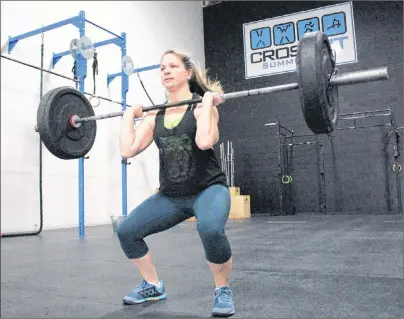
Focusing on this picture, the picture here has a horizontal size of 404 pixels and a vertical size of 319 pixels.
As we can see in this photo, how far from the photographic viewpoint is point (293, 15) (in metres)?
6.61

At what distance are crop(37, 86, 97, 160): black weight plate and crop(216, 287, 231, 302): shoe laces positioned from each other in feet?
2.98

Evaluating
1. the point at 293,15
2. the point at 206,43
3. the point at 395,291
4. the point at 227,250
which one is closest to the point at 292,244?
the point at 395,291

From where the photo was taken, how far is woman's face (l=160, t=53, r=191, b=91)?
137cm

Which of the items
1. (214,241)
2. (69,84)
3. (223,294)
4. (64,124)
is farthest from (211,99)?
(69,84)

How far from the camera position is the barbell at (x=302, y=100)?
51.0 inches

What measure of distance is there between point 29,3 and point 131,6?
1815 millimetres

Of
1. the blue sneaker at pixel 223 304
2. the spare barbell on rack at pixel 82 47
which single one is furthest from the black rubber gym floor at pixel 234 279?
the spare barbell on rack at pixel 82 47

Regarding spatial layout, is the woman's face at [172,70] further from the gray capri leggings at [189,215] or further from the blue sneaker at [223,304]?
the blue sneaker at [223,304]

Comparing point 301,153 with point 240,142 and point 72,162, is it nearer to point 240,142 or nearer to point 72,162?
point 240,142

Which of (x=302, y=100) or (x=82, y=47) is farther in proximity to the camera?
(x=82, y=47)

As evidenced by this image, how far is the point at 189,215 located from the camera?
1.30 meters

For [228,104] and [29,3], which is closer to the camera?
[29,3]

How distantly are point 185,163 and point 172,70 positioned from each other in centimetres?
33

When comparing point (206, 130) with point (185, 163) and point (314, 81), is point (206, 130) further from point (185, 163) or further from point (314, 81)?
point (314, 81)
